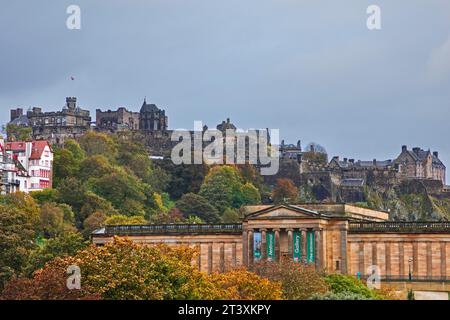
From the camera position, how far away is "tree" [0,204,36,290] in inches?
4050

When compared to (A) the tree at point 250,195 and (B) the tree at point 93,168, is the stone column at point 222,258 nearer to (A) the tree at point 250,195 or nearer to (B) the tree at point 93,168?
(B) the tree at point 93,168

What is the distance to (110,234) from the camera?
112500mm

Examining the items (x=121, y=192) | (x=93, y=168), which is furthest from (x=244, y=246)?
(x=93, y=168)

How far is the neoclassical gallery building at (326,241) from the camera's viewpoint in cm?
10519

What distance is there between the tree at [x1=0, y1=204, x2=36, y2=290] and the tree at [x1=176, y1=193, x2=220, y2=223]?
5338 cm

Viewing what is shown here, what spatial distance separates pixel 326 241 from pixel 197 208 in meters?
63.0

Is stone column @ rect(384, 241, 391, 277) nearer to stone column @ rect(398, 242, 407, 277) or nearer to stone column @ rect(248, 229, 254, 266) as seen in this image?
stone column @ rect(398, 242, 407, 277)

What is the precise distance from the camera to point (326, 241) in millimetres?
108062

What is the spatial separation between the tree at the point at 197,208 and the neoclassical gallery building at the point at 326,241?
5638cm

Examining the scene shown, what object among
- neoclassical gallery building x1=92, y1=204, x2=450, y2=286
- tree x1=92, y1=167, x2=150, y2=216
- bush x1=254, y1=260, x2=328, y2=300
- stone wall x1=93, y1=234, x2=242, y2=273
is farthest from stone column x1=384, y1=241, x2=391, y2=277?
tree x1=92, y1=167, x2=150, y2=216

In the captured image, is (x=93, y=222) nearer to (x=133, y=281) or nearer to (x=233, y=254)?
(x=233, y=254)

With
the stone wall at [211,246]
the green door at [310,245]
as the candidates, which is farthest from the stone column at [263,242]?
the green door at [310,245]

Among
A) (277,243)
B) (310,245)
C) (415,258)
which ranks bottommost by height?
(415,258)
